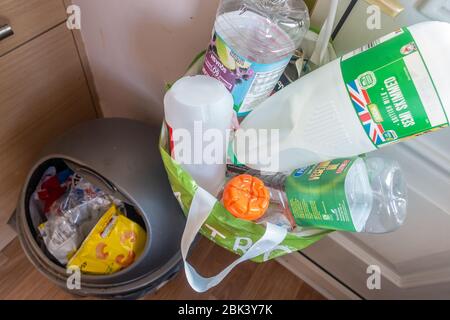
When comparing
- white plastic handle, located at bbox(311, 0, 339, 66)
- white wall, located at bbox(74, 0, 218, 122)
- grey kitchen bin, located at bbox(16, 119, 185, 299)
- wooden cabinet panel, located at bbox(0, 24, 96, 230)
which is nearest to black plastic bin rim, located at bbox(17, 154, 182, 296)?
grey kitchen bin, located at bbox(16, 119, 185, 299)

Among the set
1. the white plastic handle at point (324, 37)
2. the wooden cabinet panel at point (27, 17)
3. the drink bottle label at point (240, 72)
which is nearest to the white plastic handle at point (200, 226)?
the drink bottle label at point (240, 72)

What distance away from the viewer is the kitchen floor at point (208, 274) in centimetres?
89

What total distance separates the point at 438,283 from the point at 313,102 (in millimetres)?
527

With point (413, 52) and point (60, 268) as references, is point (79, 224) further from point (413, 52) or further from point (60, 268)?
point (413, 52)

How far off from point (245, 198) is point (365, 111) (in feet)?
0.60

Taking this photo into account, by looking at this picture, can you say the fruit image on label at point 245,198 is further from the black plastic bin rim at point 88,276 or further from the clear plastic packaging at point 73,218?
the clear plastic packaging at point 73,218

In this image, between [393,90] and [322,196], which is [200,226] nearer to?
[322,196]

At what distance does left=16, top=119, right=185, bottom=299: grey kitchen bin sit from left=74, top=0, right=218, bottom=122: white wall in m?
0.16

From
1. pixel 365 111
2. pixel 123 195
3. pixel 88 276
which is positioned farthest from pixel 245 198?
pixel 88 276

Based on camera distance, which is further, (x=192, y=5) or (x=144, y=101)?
(x=144, y=101)

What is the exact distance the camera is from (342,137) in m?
0.44

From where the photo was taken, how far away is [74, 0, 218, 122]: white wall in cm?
62
